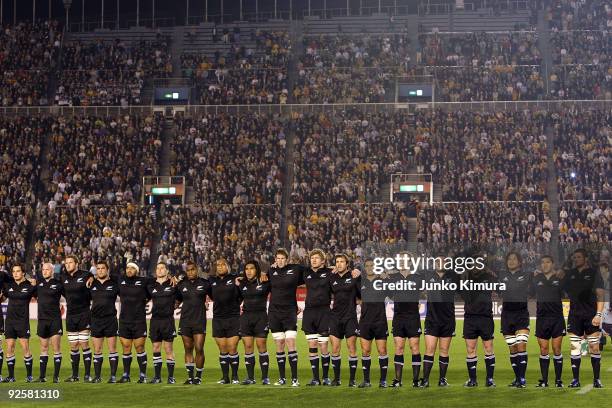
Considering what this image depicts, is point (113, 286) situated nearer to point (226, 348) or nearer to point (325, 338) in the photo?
point (226, 348)

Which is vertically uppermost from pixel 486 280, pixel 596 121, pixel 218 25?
pixel 218 25

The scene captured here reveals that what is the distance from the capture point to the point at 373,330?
19.3 metres

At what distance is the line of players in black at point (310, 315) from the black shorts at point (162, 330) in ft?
0.06

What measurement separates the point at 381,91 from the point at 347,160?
632cm

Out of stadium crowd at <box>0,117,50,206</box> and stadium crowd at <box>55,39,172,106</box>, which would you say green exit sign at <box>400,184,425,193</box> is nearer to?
stadium crowd at <box>55,39,172,106</box>

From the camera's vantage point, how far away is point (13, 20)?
62.8 meters

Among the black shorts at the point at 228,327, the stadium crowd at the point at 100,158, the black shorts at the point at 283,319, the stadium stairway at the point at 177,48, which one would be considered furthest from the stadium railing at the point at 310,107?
the black shorts at the point at 283,319

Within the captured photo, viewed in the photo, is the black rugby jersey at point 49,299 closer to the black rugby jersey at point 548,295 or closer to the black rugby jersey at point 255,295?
the black rugby jersey at point 255,295

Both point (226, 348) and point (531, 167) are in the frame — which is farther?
point (531, 167)

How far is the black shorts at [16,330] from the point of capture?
2095 cm

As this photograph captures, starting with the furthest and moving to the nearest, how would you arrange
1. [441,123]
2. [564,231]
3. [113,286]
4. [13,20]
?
[13,20]
[441,123]
[564,231]
[113,286]

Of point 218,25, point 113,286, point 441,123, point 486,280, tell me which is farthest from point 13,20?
point 486,280

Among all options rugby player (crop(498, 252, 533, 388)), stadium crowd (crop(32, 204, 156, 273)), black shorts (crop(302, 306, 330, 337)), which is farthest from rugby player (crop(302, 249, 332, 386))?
stadium crowd (crop(32, 204, 156, 273))

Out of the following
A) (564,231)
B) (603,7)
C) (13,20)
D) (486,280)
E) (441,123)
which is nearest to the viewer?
(486,280)
